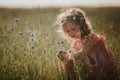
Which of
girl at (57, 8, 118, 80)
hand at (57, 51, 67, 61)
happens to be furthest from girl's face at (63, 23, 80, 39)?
hand at (57, 51, 67, 61)

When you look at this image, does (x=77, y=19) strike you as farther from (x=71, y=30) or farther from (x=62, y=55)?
(x=62, y=55)

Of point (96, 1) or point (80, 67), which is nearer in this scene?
point (80, 67)

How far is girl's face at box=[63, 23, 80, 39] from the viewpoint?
281 centimetres

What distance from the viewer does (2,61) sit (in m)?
2.84

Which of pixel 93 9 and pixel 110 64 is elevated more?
pixel 93 9

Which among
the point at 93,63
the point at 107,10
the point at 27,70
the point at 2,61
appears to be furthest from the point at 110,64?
the point at 2,61

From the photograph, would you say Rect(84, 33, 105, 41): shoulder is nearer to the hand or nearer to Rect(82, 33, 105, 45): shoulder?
Rect(82, 33, 105, 45): shoulder

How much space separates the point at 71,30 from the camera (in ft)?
9.23

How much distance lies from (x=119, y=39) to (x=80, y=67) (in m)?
0.42

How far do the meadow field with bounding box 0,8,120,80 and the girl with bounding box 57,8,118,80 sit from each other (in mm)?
57

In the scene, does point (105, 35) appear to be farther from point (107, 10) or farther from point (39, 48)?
point (39, 48)

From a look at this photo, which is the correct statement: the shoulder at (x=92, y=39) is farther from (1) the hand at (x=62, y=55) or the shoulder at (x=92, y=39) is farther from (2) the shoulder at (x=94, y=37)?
(1) the hand at (x=62, y=55)

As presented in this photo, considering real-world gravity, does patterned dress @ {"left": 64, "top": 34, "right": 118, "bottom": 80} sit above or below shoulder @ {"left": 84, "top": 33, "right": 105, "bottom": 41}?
below

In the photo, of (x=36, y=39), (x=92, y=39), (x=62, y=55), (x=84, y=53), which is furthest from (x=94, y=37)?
(x=36, y=39)
